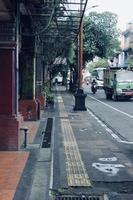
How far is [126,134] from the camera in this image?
655 inches

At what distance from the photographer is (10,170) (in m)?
9.91

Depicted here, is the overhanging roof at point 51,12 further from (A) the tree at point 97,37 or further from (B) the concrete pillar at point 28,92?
(A) the tree at point 97,37

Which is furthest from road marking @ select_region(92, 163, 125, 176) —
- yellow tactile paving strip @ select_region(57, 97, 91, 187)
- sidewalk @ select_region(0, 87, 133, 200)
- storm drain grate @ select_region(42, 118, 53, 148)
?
storm drain grate @ select_region(42, 118, 53, 148)

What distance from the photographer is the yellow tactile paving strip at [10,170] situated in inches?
324

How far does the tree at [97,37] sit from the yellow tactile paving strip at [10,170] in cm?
3912

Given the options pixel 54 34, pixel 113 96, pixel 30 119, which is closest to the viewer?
pixel 30 119

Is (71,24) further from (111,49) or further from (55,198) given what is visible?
(111,49)

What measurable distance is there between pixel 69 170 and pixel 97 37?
140 feet

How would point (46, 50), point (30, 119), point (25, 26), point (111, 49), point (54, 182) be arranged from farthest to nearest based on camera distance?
point (111, 49) → point (46, 50) → point (30, 119) → point (25, 26) → point (54, 182)

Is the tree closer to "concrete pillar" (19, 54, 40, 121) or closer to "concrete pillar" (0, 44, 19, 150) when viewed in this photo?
"concrete pillar" (19, 54, 40, 121)

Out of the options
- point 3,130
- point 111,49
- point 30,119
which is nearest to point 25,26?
point 30,119

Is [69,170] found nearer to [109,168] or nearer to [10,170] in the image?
[109,168]

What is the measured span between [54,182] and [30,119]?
10.7 meters

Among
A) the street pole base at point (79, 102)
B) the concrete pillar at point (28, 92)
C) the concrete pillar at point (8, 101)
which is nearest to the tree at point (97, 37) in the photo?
the street pole base at point (79, 102)
